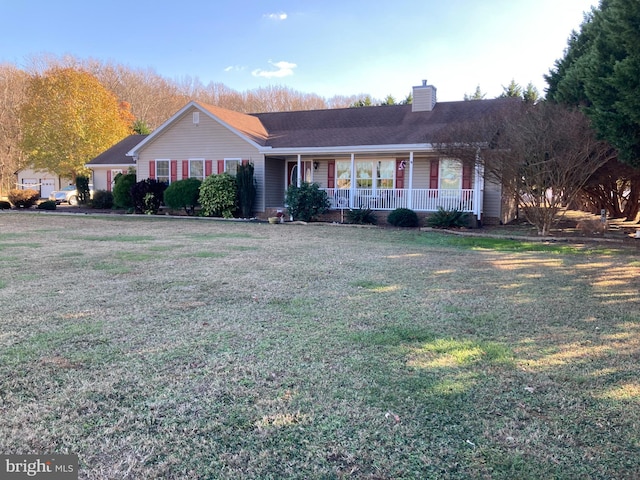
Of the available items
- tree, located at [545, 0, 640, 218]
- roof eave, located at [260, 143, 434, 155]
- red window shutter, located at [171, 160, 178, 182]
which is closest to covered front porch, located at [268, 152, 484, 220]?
roof eave, located at [260, 143, 434, 155]

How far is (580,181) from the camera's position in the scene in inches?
493

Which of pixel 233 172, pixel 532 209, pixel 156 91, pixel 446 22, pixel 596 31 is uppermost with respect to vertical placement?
pixel 156 91

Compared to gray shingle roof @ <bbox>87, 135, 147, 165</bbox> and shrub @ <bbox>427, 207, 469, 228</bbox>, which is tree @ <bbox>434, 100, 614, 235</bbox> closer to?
shrub @ <bbox>427, 207, 469, 228</bbox>

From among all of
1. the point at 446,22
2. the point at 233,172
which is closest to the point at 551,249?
the point at 446,22

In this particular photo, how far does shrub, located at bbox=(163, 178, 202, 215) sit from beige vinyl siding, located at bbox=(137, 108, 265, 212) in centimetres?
128

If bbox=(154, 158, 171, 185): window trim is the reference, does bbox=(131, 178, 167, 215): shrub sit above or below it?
below

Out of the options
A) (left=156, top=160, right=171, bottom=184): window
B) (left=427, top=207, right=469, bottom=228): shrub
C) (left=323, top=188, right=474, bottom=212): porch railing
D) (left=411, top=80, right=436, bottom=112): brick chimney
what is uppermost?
(left=411, top=80, right=436, bottom=112): brick chimney

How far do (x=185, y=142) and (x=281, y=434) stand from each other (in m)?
19.6

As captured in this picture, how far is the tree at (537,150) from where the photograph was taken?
37.7 ft

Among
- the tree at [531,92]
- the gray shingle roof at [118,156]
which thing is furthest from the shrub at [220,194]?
the tree at [531,92]

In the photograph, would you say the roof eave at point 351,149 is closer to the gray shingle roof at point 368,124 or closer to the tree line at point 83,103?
the gray shingle roof at point 368,124

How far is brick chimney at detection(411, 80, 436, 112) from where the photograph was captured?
1953 centimetres

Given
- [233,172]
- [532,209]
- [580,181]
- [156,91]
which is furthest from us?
[156,91]

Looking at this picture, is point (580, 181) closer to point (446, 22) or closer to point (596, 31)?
point (596, 31)
